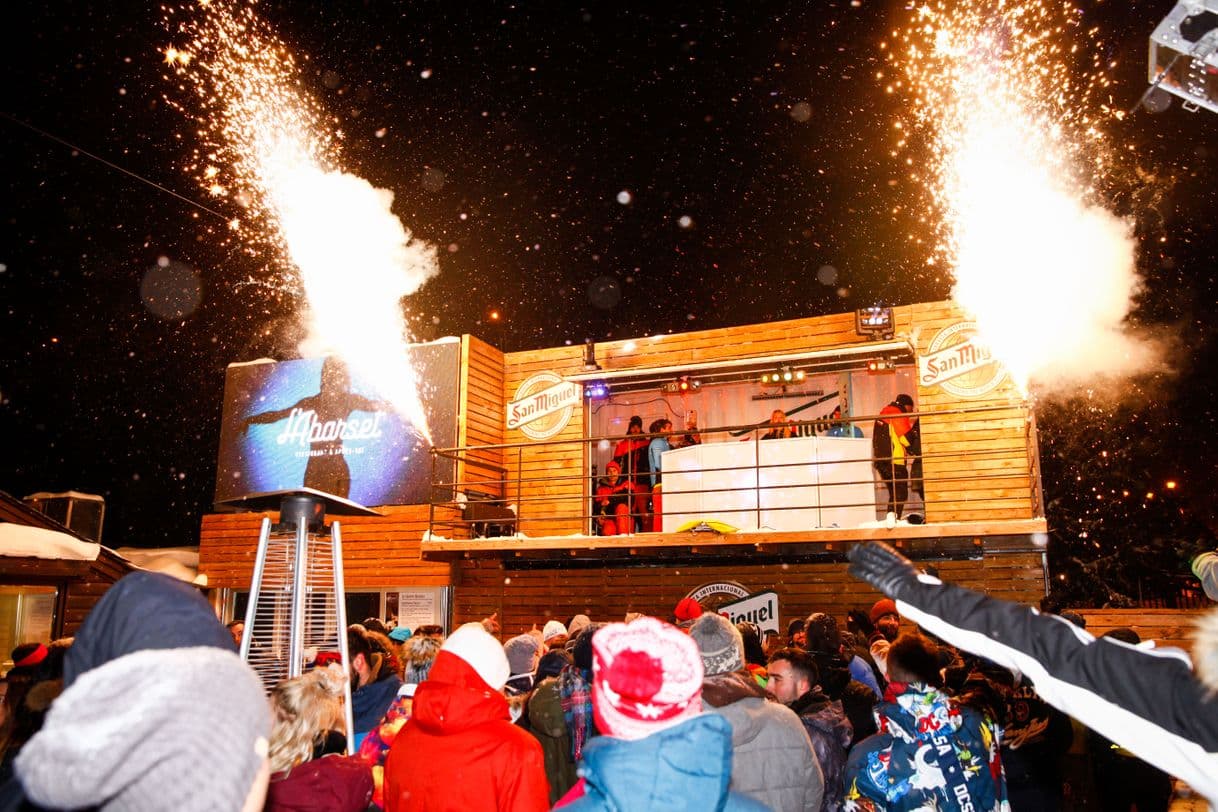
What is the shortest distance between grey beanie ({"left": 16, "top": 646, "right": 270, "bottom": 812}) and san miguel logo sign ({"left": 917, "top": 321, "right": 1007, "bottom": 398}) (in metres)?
11.4

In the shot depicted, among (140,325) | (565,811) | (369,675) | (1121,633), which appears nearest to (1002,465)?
(1121,633)

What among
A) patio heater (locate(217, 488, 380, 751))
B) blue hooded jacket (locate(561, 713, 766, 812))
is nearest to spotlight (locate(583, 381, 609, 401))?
patio heater (locate(217, 488, 380, 751))

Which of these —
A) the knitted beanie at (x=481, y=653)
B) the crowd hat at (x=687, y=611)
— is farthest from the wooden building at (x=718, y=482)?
the knitted beanie at (x=481, y=653)

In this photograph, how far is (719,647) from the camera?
3672 millimetres

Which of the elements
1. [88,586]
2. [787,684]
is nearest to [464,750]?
[787,684]

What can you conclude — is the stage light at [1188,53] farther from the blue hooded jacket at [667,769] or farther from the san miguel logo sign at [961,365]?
the san miguel logo sign at [961,365]

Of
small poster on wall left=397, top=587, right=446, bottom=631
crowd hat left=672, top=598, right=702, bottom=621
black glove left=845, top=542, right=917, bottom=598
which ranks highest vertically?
black glove left=845, top=542, right=917, bottom=598

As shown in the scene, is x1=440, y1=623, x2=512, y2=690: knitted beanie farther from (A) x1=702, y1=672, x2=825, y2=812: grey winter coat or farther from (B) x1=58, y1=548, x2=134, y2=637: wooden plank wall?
(B) x1=58, y1=548, x2=134, y2=637: wooden plank wall

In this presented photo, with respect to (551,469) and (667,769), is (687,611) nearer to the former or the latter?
(667,769)

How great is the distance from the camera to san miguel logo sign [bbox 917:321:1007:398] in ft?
36.4

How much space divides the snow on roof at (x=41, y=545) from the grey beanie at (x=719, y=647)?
32.4 ft

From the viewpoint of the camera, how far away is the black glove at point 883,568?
201cm

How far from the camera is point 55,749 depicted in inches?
40.9

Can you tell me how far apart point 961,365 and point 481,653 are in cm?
973
